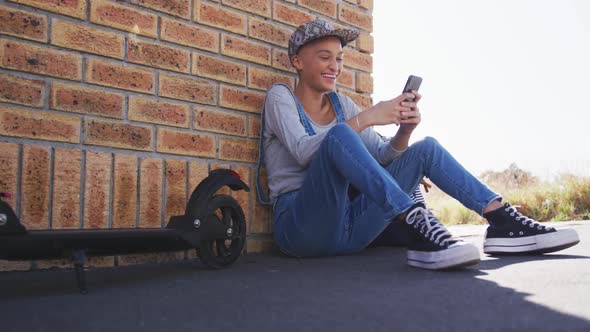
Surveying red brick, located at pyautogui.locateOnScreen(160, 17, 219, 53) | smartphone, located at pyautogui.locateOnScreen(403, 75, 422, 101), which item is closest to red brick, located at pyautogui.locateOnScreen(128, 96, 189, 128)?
red brick, located at pyautogui.locateOnScreen(160, 17, 219, 53)

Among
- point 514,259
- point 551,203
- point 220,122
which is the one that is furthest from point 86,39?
point 551,203

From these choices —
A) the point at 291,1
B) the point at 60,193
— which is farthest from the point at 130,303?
the point at 291,1

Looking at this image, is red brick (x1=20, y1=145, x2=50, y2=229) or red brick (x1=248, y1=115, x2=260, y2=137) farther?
red brick (x1=248, y1=115, x2=260, y2=137)

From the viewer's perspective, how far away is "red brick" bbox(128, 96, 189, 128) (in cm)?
211

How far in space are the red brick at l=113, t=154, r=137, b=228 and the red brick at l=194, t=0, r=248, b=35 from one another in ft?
2.25

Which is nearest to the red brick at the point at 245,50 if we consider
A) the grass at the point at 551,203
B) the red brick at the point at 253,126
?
the red brick at the point at 253,126

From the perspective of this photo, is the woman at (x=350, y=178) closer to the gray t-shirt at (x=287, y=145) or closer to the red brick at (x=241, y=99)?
the gray t-shirt at (x=287, y=145)

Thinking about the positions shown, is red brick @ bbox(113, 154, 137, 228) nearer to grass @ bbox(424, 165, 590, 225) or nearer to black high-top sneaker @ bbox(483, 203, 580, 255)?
black high-top sneaker @ bbox(483, 203, 580, 255)

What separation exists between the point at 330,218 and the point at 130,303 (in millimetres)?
983

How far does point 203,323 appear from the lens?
1.13 metres

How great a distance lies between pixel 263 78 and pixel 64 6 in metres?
0.94

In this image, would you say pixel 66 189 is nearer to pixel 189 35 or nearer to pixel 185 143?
pixel 185 143

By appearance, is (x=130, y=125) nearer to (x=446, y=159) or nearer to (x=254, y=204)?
(x=254, y=204)

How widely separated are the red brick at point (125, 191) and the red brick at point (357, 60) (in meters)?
1.34
